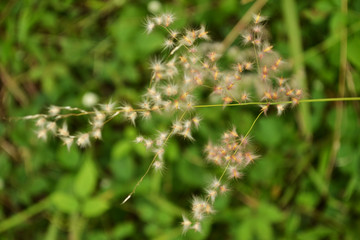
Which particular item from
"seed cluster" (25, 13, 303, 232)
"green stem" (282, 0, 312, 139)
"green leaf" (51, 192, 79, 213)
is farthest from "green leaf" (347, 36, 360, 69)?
"green leaf" (51, 192, 79, 213)

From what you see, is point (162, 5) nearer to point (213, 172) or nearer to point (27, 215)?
point (213, 172)

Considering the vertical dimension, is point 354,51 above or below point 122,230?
above

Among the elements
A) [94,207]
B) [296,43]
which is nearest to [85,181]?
[94,207]

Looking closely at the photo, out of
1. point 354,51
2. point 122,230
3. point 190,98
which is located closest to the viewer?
point 190,98

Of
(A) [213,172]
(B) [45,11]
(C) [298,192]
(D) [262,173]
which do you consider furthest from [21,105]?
(C) [298,192]

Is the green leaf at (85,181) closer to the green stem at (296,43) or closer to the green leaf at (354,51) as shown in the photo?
the green stem at (296,43)

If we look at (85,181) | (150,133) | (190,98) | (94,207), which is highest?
(150,133)

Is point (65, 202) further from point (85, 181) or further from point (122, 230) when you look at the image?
point (122, 230)
